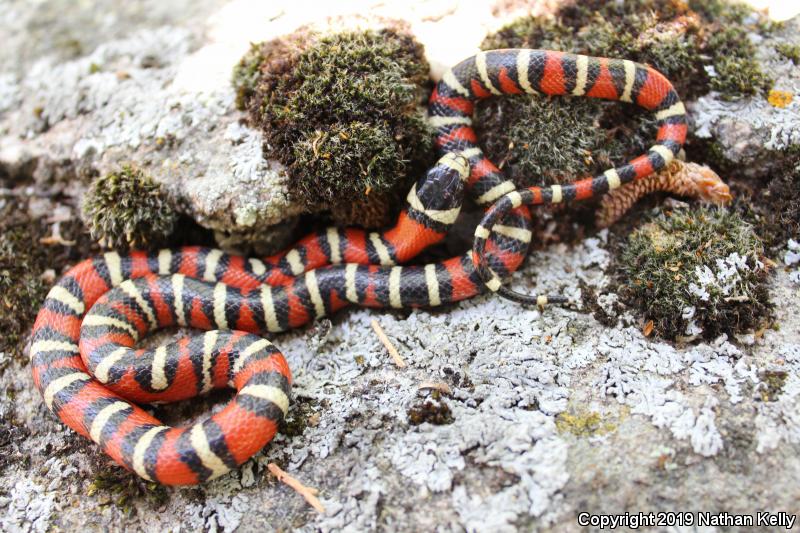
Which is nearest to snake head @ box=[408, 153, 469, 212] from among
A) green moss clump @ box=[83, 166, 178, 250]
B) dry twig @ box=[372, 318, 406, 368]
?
dry twig @ box=[372, 318, 406, 368]

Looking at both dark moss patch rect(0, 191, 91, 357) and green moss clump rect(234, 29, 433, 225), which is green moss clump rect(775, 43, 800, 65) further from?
dark moss patch rect(0, 191, 91, 357)

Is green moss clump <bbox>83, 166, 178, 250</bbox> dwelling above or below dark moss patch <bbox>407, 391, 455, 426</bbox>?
above

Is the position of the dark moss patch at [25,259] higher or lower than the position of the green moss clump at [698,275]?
higher

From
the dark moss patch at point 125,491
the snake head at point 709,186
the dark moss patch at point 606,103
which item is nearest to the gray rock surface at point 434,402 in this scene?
the dark moss patch at point 125,491

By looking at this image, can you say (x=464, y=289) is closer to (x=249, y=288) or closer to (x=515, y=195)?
(x=515, y=195)

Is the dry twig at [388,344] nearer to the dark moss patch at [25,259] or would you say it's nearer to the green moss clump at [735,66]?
the dark moss patch at [25,259]

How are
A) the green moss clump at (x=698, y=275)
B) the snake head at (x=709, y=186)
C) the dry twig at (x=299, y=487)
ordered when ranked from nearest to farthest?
the dry twig at (x=299, y=487) < the green moss clump at (x=698, y=275) < the snake head at (x=709, y=186)
